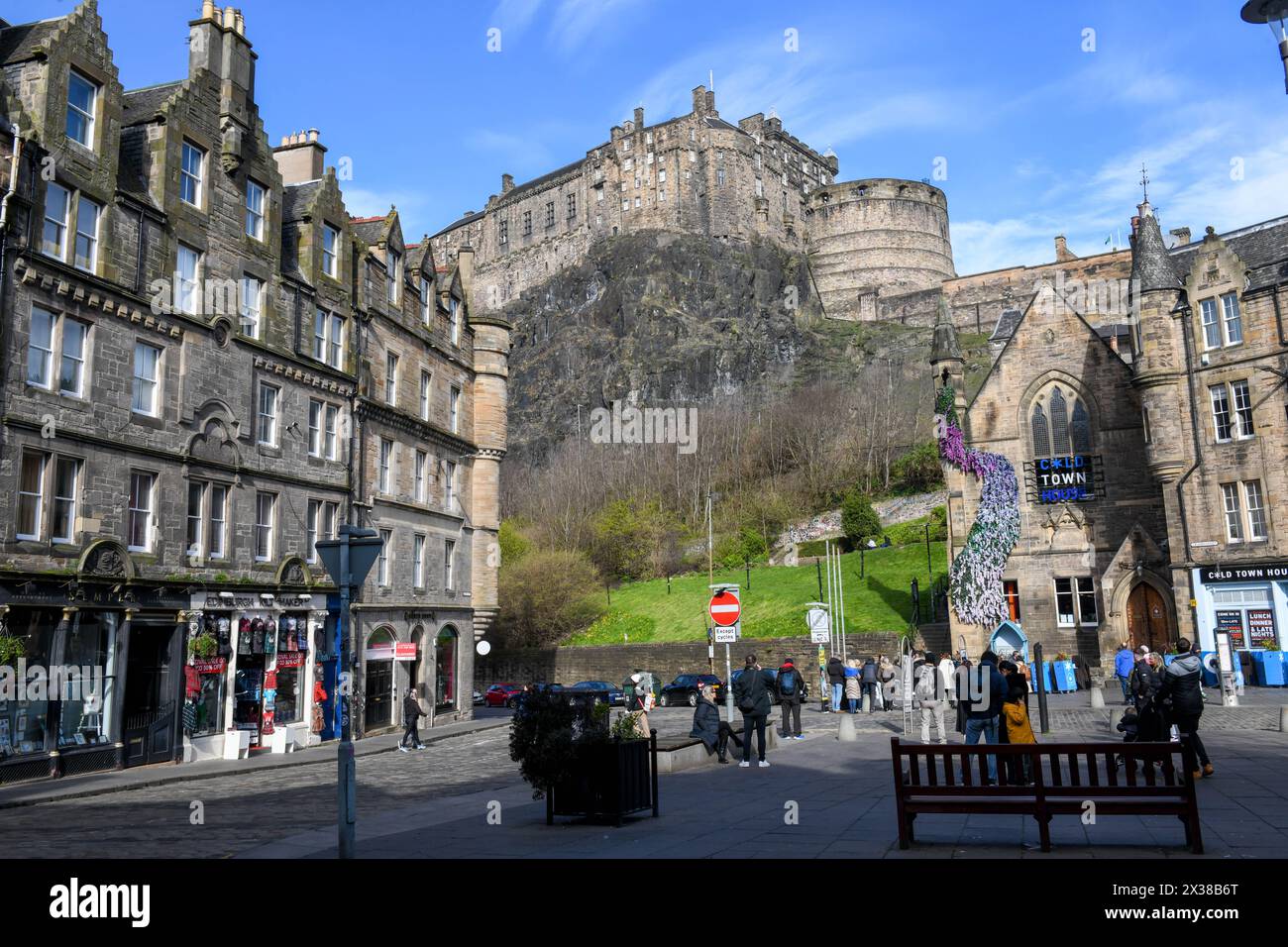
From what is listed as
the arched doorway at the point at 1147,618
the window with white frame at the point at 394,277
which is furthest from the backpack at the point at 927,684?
the window with white frame at the point at 394,277

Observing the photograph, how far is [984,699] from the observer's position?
1385 cm

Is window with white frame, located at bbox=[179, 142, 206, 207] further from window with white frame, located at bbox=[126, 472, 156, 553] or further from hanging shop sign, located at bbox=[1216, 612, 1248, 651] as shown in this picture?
hanging shop sign, located at bbox=[1216, 612, 1248, 651]

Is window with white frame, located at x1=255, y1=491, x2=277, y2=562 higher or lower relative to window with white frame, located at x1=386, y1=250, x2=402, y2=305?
lower

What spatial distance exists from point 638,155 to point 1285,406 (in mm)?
90583

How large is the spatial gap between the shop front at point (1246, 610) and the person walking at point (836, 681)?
12.1 metres

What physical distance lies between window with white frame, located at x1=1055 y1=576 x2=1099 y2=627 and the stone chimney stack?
29.9 meters

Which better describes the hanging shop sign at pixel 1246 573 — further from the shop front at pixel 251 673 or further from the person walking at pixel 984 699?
the shop front at pixel 251 673

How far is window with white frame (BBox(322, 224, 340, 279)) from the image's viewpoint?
2934 centimetres

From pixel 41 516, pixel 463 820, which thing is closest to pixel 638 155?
pixel 41 516

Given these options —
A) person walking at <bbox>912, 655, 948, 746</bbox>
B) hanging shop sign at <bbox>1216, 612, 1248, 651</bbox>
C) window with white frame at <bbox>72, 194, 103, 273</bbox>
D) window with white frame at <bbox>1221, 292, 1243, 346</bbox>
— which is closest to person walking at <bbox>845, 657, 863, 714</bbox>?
person walking at <bbox>912, 655, 948, 746</bbox>

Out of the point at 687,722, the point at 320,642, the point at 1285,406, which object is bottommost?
the point at 687,722
